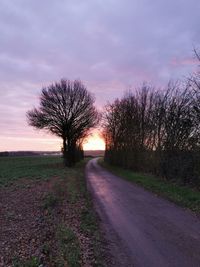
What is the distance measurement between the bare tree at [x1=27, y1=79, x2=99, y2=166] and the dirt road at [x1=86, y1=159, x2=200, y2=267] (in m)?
35.7

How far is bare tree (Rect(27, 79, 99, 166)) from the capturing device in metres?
49.2

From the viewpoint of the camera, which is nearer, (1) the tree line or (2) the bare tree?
(1) the tree line

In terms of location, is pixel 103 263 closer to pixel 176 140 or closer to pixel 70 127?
pixel 176 140

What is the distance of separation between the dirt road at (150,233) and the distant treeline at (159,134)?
20.6 ft

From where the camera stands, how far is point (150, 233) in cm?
897

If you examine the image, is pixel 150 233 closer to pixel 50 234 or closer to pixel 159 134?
pixel 50 234

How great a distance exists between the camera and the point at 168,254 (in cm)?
712

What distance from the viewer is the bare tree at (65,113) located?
161 ft

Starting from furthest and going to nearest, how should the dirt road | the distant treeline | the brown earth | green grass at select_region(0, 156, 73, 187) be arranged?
green grass at select_region(0, 156, 73, 187), the distant treeline, the brown earth, the dirt road

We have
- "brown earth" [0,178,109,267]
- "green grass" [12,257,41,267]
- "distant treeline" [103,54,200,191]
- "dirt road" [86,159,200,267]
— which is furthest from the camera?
"distant treeline" [103,54,200,191]

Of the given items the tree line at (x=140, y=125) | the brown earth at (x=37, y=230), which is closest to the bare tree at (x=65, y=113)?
the tree line at (x=140, y=125)

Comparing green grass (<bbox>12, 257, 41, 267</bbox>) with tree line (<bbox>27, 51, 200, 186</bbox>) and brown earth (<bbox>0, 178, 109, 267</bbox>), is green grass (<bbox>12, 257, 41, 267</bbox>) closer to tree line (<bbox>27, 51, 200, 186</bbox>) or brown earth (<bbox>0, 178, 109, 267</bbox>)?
brown earth (<bbox>0, 178, 109, 267</bbox>)

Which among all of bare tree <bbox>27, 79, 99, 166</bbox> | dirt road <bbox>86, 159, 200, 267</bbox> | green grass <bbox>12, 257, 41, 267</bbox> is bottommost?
green grass <bbox>12, 257, 41, 267</bbox>

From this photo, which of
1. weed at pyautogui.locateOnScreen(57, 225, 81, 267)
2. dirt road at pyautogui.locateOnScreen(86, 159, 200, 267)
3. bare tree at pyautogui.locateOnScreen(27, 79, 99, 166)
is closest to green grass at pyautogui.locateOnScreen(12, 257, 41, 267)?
weed at pyautogui.locateOnScreen(57, 225, 81, 267)
